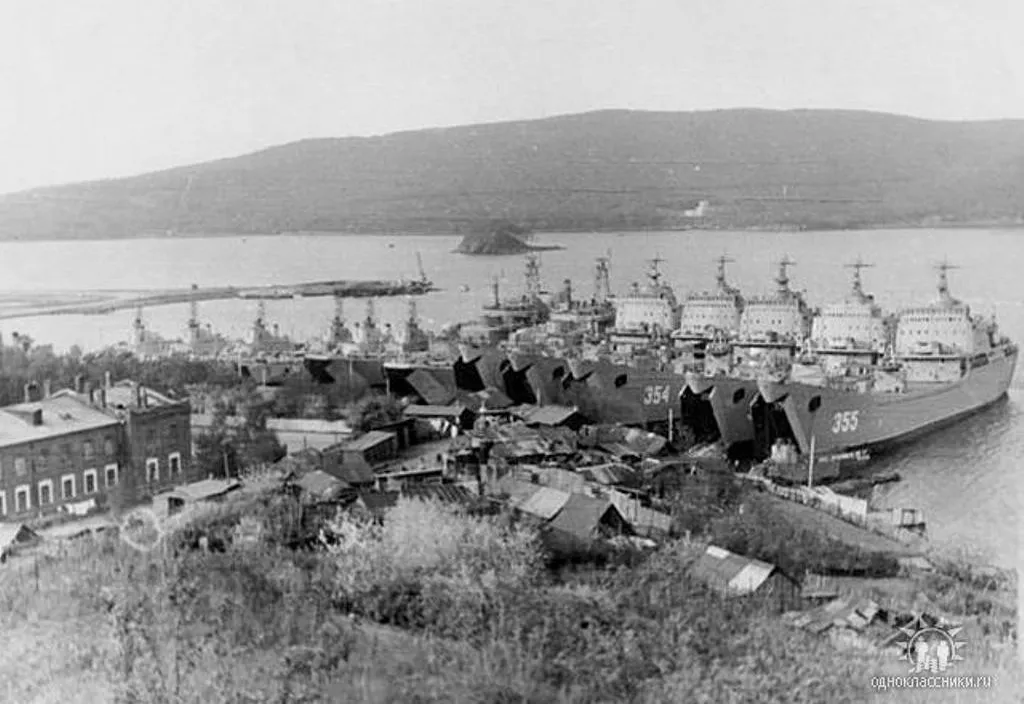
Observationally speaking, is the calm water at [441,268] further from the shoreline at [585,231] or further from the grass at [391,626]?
the grass at [391,626]

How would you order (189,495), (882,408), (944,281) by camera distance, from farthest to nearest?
(882,408), (944,281), (189,495)

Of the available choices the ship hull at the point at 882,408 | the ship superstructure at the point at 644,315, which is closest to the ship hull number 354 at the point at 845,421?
the ship hull at the point at 882,408

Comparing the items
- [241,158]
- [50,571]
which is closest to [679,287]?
[241,158]

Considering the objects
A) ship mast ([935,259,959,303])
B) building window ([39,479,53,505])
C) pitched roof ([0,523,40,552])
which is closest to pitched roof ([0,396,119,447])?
building window ([39,479,53,505])

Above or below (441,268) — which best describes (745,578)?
below

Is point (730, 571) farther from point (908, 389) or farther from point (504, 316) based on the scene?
point (908, 389)

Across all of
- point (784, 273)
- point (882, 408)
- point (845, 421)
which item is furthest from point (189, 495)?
point (882, 408)
